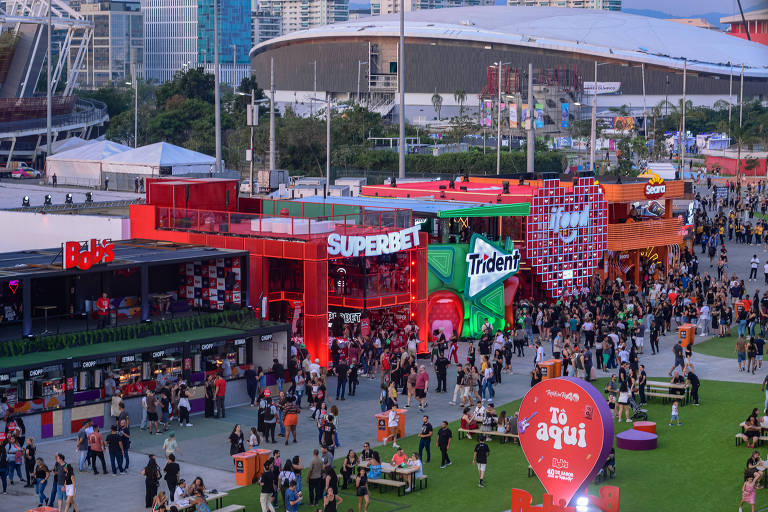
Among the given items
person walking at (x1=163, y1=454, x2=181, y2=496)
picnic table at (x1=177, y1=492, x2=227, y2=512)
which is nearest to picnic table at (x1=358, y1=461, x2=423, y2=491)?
picnic table at (x1=177, y1=492, x2=227, y2=512)

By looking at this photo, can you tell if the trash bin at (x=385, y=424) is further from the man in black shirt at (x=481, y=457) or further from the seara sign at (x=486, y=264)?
the seara sign at (x=486, y=264)

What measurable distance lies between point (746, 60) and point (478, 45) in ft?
125

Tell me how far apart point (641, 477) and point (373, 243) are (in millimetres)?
13670

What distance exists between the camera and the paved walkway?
24328 millimetres

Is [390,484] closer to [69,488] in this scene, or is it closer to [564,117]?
[69,488]

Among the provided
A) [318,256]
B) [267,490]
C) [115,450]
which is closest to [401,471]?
[267,490]

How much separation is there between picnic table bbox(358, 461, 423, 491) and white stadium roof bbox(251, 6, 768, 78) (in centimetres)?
14119

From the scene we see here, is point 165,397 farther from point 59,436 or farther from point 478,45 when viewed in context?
point 478,45

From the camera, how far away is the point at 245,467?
25141mm

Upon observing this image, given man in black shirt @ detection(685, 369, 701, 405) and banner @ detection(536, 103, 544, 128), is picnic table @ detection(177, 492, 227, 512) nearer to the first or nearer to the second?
man in black shirt @ detection(685, 369, 701, 405)

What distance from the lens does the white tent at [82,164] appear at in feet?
207

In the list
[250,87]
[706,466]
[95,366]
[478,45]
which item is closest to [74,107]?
[250,87]

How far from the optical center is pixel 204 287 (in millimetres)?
36500

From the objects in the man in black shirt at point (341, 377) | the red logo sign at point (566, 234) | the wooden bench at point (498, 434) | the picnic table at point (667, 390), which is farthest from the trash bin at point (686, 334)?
the wooden bench at point (498, 434)
